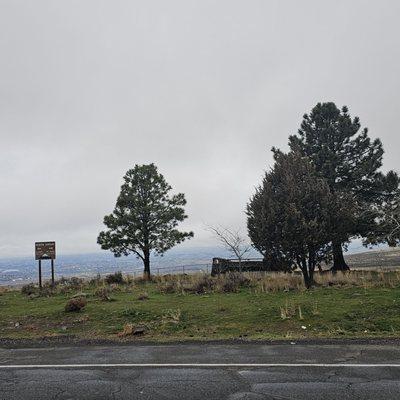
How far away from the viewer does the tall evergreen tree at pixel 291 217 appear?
19.7 meters

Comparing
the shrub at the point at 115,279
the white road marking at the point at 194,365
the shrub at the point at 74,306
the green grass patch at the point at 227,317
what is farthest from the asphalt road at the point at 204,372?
the shrub at the point at 115,279

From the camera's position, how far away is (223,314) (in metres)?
15.0

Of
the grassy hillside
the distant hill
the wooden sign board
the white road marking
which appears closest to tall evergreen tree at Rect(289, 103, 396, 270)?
the distant hill

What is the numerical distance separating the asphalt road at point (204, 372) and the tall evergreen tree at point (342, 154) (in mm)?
22435

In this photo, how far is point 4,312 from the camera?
17.7 metres

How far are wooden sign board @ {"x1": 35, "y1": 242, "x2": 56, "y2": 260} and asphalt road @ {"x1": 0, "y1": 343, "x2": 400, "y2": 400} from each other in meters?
17.0

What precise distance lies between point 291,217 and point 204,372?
12.4 meters

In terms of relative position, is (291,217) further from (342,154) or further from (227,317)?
(342,154)

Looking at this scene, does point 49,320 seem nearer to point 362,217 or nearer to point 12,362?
point 12,362

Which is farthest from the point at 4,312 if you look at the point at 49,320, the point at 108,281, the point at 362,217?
the point at 362,217

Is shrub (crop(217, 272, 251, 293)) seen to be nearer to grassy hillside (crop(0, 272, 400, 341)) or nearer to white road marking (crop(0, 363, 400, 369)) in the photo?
grassy hillside (crop(0, 272, 400, 341))

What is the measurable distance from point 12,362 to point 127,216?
23.3 metres

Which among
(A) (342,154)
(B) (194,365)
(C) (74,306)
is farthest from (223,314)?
(A) (342,154)

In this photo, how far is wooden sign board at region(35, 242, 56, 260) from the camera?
2747 cm
